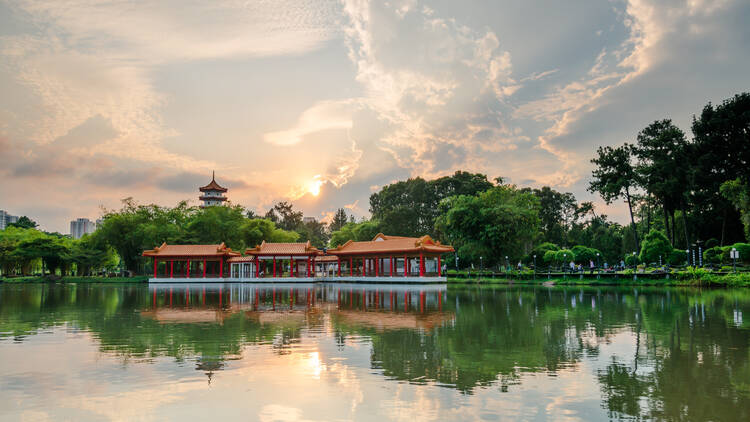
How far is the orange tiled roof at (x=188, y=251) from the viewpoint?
46491 millimetres

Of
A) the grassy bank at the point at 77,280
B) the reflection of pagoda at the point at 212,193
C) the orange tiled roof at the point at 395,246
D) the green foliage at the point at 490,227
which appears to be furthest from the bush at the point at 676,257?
the reflection of pagoda at the point at 212,193

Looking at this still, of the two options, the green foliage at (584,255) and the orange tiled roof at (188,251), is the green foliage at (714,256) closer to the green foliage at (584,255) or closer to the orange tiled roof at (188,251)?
the green foliage at (584,255)

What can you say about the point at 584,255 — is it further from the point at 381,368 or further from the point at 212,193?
the point at 212,193

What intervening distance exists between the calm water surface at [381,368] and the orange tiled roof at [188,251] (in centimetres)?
3240

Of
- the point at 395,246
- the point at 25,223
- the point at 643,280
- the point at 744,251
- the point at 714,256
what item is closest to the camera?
the point at 643,280

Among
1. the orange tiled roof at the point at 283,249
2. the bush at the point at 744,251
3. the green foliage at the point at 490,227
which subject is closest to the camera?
the bush at the point at 744,251

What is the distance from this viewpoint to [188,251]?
47219 mm

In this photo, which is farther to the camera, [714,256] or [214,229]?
[214,229]

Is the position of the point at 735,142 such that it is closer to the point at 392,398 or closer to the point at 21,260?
the point at 392,398

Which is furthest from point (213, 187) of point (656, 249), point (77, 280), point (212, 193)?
point (656, 249)

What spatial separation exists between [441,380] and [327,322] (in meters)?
7.47

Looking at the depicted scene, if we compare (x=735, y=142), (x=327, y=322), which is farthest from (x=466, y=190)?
(x=327, y=322)

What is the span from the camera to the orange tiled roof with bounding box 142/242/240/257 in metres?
46.5

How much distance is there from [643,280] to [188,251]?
38095mm
